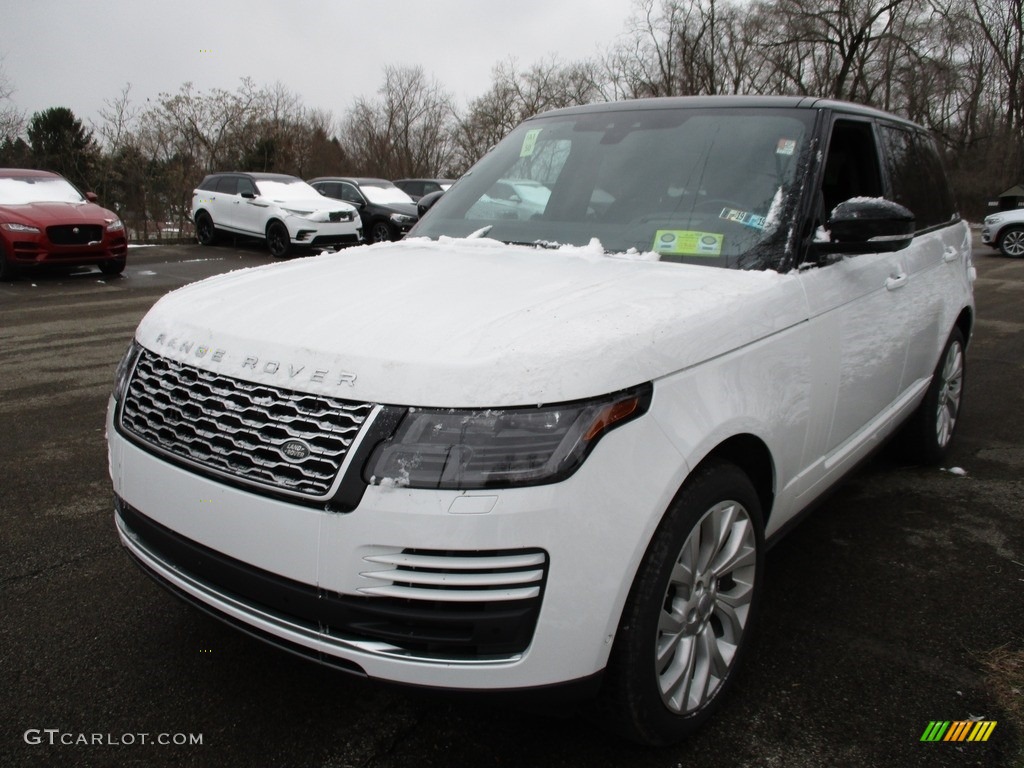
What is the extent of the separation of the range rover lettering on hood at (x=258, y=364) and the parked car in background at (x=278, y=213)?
14.5m

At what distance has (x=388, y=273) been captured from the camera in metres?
2.60

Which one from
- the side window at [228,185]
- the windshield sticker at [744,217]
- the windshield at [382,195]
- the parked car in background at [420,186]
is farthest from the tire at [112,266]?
the windshield sticker at [744,217]

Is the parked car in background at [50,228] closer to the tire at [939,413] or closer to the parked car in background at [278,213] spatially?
the parked car in background at [278,213]

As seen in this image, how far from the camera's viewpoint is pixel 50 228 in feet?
38.8

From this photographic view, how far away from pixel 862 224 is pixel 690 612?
4.62 ft

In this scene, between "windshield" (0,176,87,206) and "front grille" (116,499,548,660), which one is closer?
"front grille" (116,499,548,660)

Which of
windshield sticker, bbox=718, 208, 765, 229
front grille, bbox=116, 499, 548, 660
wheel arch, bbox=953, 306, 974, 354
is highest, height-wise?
windshield sticker, bbox=718, 208, 765, 229

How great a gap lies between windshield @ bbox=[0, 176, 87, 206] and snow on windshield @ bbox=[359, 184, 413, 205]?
7.01m

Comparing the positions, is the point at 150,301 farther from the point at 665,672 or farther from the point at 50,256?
the point at 665,672

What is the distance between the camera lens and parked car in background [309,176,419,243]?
1823 centimetres

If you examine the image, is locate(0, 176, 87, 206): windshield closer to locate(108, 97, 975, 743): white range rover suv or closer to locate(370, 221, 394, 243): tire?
locate(370, 221, 394, 243): tire

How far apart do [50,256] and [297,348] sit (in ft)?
39.3

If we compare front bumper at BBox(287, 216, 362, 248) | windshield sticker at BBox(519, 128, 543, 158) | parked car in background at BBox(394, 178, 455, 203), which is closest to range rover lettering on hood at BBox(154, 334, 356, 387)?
windshield sticker at BBox(519, 128, 543, 158)

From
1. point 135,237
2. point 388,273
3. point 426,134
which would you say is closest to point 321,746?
point 388,273
